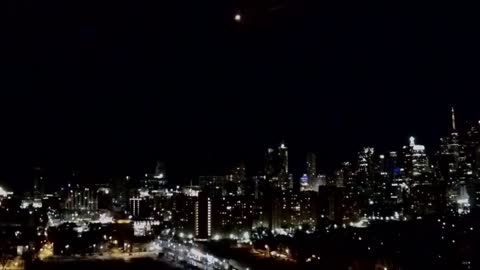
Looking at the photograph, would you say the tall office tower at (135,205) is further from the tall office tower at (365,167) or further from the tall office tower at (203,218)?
the tall office tower at (365,167)

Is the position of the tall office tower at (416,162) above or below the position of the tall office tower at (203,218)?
above

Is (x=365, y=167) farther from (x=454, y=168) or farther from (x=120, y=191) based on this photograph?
(x=120, y=191)

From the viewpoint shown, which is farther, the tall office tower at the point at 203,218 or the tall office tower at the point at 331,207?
the tall office tower at the point at 331,207

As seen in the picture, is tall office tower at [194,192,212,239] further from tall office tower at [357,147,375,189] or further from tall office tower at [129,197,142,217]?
tall office tower at [357,147,375,189]

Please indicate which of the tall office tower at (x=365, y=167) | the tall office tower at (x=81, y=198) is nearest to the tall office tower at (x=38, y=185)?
the tall office tower at (x=81, y=198)

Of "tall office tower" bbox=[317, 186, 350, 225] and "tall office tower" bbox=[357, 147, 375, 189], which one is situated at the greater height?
"tall office tower" bbox=[357, 147, 375, 189]

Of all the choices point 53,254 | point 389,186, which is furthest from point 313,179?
point 53,254

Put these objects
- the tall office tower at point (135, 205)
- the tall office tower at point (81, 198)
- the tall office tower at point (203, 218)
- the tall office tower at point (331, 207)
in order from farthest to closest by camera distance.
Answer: the tall office tower at point (81, 198) < the tall office tower at point (135, 205) < the tall office tower at point (331, 207) < the tall office tower at point (203, 218)

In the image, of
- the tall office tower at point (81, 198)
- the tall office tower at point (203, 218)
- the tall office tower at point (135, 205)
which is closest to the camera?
the tall office tower at point (203, 218)

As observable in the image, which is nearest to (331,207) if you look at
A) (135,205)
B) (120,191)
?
(135,205)

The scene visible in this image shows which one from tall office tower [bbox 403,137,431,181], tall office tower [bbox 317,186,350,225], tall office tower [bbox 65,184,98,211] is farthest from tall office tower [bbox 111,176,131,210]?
tall office tower [bbox 403,137,431,181]
